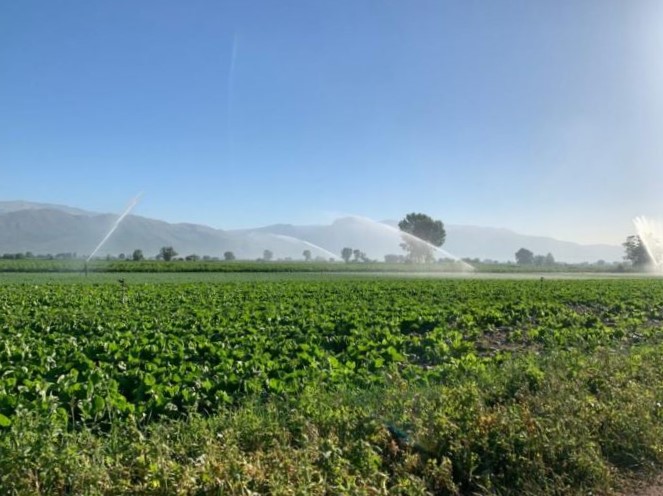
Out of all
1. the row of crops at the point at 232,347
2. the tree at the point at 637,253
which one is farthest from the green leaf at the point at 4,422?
the tree at the point at 637,253

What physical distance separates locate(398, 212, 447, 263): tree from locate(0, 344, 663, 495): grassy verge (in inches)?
5073

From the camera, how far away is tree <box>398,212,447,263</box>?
441ft

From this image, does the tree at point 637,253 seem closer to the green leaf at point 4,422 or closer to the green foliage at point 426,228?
the green foliage at point 426,228

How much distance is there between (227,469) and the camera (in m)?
3.46

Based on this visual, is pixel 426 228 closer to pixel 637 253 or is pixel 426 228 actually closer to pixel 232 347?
pixel 637 253

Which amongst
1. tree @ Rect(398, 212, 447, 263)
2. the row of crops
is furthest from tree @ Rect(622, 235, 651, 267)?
the row of crops

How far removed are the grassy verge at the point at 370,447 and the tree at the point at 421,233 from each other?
423 ft

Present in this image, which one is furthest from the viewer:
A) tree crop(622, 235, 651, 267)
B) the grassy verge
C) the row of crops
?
tree crop(622, 235, 651, 267)

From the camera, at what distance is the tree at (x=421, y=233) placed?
13438 cm

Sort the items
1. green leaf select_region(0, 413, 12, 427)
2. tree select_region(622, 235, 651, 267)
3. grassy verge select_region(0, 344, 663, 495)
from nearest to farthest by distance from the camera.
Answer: grassy verge select_region(0, 344, 663, 495) < green leaf select_region(0, 413, 12, 427) < tree select_region(622, 235, 651, 267)

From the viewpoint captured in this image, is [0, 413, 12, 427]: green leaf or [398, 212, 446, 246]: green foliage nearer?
[0, 413, 12, 427]: green leaf

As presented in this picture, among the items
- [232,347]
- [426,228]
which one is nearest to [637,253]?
[426,228]

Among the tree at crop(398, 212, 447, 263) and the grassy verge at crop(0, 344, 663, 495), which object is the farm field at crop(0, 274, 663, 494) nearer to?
the grassy verge at crop(0, 344, 663, 495)

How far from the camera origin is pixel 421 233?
13762 centimetres
